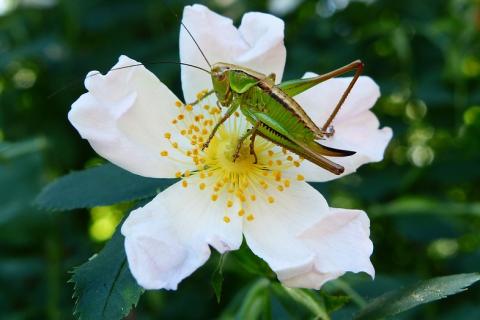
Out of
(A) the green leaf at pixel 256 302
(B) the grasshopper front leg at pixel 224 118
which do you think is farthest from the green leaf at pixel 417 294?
(B) the grasshopper front leg at pixel 224 118

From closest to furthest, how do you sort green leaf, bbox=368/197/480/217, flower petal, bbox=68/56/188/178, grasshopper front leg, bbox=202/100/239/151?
flower petal, bbox=68/56/188/178, grasshopper front leg, bbox=202/100/239/151, green leaf, bbox=368/197/480/217

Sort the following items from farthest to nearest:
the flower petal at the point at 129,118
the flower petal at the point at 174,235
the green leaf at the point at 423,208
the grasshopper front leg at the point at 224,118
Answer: the green leaf at the point at 423,208 < the grasshopper front leg at the point at 224,118 < the flower petal at the point at 129,118 < the flower petal at the point at 174,235

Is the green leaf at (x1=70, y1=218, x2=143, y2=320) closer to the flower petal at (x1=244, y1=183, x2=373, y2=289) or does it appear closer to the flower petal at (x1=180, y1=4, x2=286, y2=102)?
the flower petal at (x1=244, y1=183, x2=373, y2=289)

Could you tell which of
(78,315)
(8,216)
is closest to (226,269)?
(8,216)

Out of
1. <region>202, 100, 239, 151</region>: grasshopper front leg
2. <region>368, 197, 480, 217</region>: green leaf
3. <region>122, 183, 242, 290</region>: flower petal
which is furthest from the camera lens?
<region>368, 197, 480, 217</region>: green leaf

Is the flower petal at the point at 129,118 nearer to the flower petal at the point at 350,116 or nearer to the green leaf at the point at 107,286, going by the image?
the green leaf at the point at 107,286

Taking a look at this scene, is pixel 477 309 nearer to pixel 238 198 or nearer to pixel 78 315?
pixel 238 198

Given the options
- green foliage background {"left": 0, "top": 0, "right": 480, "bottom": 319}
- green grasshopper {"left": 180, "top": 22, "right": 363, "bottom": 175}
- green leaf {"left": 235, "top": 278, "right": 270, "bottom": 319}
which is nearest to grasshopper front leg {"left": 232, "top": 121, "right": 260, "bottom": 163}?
green grasshopper {"left": 180, "top": 22, "right": 363, "bottom": 175}
